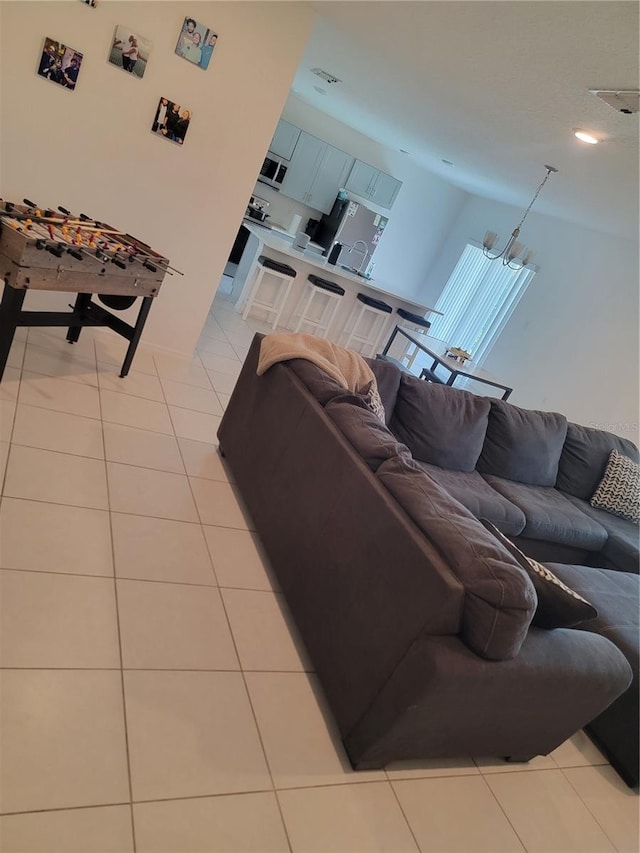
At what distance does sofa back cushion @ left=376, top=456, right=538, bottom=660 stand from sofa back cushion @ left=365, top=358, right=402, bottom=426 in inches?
59.3

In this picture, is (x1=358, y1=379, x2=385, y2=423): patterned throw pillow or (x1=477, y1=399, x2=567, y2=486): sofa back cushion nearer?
(x1=358, y1=379, x2=385, y2=423): patterned throw pillow

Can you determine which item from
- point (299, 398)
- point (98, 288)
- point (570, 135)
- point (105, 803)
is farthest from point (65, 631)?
point (570, 135)

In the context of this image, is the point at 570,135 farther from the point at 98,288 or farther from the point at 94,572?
the point at 94,572

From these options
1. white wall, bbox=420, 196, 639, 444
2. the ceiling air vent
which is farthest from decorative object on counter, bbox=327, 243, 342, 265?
the ceiling air vent

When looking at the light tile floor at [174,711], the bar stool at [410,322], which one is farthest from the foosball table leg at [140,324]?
the bar stool at [410,322]

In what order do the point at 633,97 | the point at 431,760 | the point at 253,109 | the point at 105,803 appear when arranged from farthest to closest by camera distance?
1. the point at 253,109
2. the point at 633,97
3. the point at 431,760
4. the point at 105,803

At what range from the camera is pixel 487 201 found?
8.46 m

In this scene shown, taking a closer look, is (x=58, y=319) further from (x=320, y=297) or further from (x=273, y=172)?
(x=273, y=172)

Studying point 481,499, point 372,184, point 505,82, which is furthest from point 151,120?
point 372,184

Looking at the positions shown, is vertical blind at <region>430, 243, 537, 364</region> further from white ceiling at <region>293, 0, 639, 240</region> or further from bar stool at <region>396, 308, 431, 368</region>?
bar stool at <region>396, 308, 431, 368</region>

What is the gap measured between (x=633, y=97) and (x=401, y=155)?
599cm

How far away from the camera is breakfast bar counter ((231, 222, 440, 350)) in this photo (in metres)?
5.98

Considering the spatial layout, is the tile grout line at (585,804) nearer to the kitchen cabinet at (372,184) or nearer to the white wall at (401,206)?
the white wall at (401,206)

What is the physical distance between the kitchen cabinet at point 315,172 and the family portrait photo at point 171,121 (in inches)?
181
